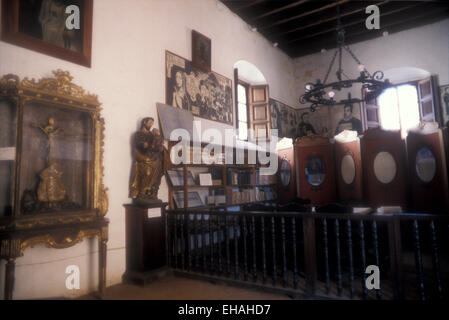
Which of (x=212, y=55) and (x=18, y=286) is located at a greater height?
(x=212, y=55)

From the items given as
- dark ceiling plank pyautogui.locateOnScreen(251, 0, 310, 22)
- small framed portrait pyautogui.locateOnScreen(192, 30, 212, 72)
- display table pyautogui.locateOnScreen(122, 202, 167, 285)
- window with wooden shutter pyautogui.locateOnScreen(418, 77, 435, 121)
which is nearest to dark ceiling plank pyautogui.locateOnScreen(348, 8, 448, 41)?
window with wooden shutter pyautogui.locateOnScreen(418, 77, 435, 121)

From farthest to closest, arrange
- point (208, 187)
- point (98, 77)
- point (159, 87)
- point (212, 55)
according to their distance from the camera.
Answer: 1. point (212, 55)
2. point (208, 187)
3. point (159, 87)
4. point (98, 77)

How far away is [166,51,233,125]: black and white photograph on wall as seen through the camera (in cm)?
519

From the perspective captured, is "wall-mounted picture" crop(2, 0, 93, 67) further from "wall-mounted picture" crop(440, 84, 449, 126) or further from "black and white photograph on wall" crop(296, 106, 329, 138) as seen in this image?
"wall-mounted picture" crop(440, 84, 449, 126)

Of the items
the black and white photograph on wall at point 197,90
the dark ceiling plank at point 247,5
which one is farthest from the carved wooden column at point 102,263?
the dark ceiling plank at point 247,5

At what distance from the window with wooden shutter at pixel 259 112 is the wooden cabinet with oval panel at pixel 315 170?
0.93 metres

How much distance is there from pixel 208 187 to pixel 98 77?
2614mm

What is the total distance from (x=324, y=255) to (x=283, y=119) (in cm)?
573

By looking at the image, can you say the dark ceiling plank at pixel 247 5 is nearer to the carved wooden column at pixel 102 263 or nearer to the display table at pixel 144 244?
the display table at pixel 144 244

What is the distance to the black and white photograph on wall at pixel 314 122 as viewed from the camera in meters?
9.31

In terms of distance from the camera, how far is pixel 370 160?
274 inches

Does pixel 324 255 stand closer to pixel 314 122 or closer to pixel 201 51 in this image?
pixel 201 51
